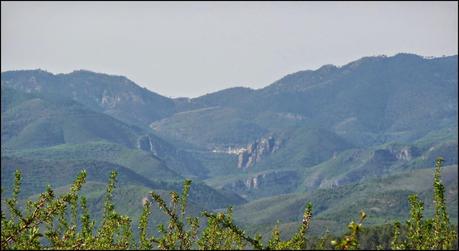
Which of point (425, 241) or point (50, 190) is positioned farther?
point (425, 241)

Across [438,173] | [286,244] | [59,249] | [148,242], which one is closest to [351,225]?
[286,244]

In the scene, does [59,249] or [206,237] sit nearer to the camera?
[59,249]

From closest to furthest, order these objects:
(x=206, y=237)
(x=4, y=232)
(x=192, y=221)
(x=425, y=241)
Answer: (x=4, y=232) < (x=425, y=241) < (x=206, y=237) < (x=192, y=221)

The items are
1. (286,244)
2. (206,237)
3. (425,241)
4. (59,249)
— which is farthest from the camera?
(206,237)

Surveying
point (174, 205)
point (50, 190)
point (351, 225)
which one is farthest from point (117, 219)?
point (351, 225)

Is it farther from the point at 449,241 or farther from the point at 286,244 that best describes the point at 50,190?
the point at 449,241

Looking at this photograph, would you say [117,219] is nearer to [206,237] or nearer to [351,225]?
[206,237]

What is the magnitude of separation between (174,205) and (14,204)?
294cm

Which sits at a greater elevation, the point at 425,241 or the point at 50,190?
the point at 50,190

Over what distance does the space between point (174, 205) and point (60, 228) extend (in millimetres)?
2763

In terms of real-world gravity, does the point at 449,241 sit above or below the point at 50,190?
below

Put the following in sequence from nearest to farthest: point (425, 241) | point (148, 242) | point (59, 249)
A: point (59, 249), point (148, 242), point (425, 241)

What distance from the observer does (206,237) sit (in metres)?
15.3

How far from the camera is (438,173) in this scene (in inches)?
574
